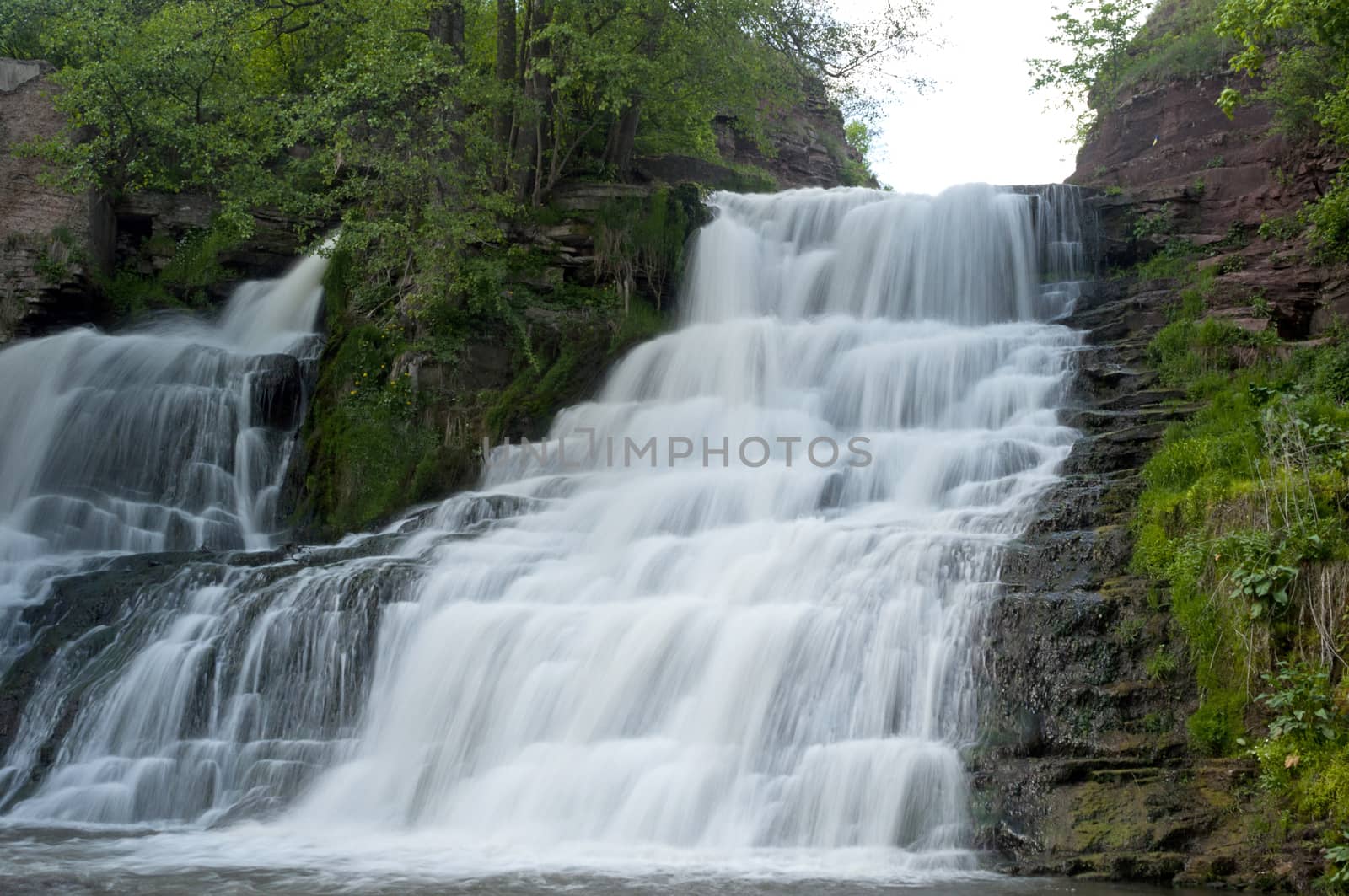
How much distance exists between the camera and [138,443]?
49.3 feet

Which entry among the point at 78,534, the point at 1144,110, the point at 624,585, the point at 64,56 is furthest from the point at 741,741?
the point at 64,56

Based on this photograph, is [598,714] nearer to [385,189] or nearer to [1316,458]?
[1316,458]

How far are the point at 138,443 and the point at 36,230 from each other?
522cm

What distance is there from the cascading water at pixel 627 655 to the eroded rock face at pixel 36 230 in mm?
8325

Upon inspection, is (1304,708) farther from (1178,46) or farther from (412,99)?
(1178,46)

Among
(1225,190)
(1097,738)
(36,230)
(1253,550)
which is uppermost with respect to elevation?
(1225,190)

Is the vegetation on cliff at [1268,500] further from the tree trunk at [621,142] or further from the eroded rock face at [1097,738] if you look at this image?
the tree trunk at [621,142]

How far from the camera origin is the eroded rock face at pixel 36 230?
680 inches

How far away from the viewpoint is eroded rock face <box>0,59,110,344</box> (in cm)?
1728

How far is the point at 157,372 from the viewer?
15.7 meters

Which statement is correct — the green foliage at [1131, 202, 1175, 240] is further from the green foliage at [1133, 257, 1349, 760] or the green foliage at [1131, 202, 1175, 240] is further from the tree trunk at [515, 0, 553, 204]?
the tree trunk at [515, 0, 553, 204]

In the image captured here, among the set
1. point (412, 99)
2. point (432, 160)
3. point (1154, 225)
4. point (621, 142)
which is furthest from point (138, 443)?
point (1154, 225)

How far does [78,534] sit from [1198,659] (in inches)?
510

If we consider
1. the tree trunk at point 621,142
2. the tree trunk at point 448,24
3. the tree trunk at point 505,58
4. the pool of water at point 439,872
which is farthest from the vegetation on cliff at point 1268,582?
the tree trunk at point 448,24
